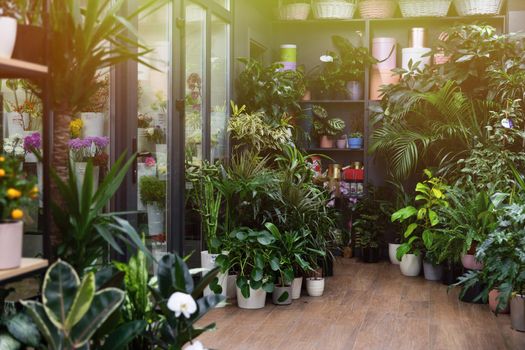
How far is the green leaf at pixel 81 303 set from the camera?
2.30m

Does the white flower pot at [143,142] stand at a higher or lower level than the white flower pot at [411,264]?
higher

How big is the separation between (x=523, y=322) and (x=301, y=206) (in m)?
1.68

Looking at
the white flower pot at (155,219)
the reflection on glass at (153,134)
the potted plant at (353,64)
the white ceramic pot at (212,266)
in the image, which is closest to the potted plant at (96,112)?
the reflection on glass at (153,134)

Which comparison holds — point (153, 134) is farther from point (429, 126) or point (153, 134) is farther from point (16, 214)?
point (429, 126)

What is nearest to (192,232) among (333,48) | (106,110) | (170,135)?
(170,135)

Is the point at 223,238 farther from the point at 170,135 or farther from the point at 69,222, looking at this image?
the point at 69,222

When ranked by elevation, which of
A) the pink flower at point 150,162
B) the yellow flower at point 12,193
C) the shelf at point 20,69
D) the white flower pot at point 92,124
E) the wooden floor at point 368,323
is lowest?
the wooden floor at point 368,323

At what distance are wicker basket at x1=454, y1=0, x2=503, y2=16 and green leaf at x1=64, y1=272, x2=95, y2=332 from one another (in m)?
5.45

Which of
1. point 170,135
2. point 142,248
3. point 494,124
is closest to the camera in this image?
point 142,248

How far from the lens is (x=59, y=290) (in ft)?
7.65

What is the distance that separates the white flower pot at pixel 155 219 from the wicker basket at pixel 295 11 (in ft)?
10.7

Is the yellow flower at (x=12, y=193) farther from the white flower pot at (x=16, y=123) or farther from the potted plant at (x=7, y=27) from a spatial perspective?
the white flower pot at (x=16, y=123)

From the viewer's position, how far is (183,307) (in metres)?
2.57

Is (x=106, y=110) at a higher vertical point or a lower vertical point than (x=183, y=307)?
higher
